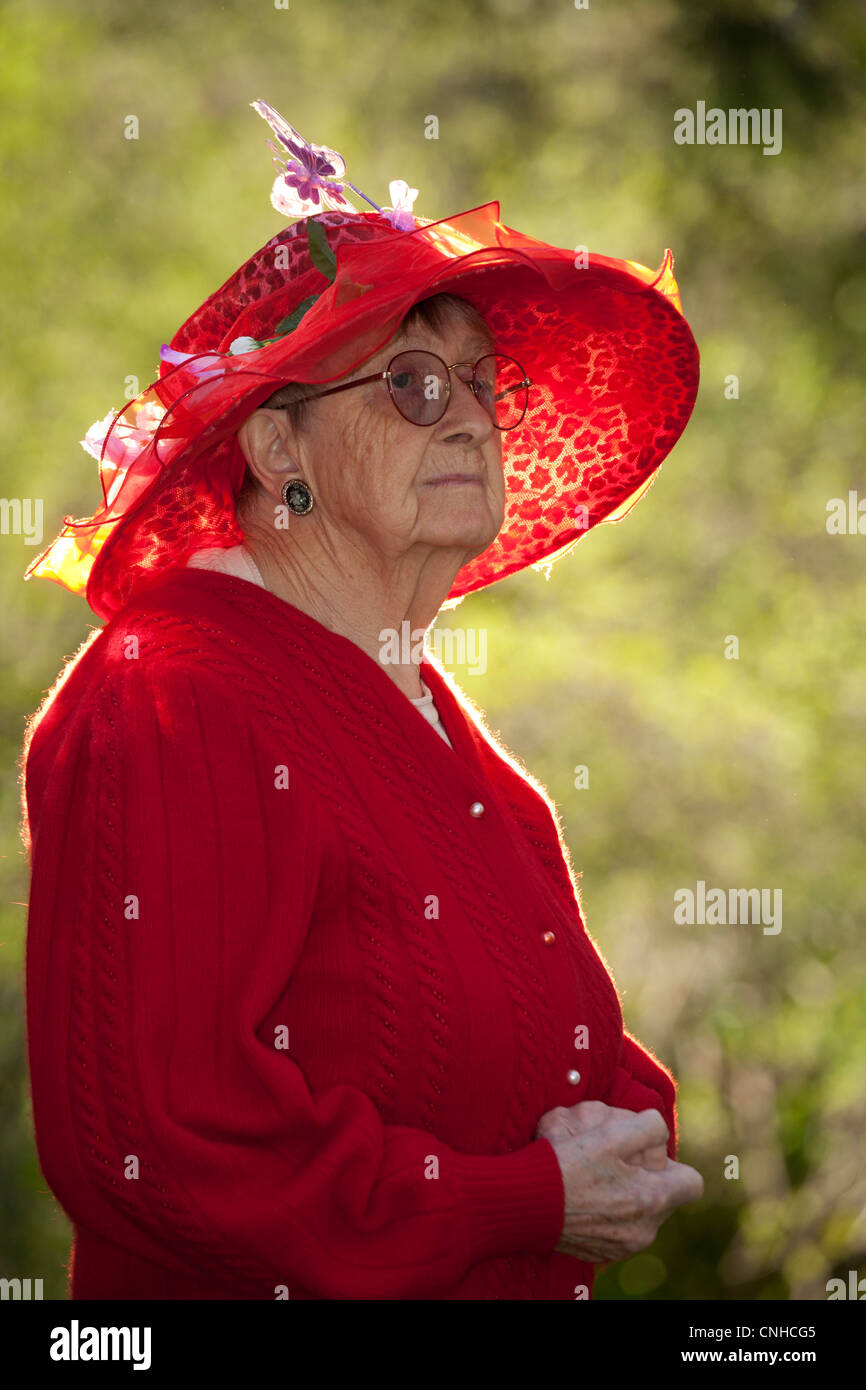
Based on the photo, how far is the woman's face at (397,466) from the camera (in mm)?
1794

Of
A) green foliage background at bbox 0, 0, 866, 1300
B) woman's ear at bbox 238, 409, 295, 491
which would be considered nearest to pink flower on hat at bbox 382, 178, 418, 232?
woman's ear at bbox 238, 409, 295, 491

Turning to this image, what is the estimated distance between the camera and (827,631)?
15.5ft

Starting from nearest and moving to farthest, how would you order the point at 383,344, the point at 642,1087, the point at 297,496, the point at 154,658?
the point at 154,658 → the point at 383,344 → the point at 297,496 → the point at 642,1087

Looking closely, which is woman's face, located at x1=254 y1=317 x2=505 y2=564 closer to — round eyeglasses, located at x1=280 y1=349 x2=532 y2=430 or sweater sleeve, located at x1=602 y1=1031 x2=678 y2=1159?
round eyeglasses, located at x1=280 y1=349 x2=532 y2=430

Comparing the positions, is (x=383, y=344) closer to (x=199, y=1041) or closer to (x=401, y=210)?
(x=401, y=210)

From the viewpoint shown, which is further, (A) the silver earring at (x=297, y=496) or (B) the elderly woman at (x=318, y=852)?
(A) the silver earring at (x=297, y=496)

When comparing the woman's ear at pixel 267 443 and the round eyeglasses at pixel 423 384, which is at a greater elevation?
the round eyeglasses at pixel 423 384

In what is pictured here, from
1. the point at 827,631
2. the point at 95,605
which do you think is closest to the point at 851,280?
the point at 827,631

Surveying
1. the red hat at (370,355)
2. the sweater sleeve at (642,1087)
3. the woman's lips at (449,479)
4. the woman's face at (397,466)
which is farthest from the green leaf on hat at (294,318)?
the sweater sleeve at (642,1087)

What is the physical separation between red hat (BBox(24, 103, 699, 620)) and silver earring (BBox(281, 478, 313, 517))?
0.08 metres

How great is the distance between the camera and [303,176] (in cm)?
192

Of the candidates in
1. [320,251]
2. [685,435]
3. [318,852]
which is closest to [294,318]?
[320,251]

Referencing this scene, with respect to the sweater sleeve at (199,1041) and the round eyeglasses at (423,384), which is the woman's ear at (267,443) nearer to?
the round eyeglasses at (423,384)

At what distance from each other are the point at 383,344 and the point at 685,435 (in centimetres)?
326
